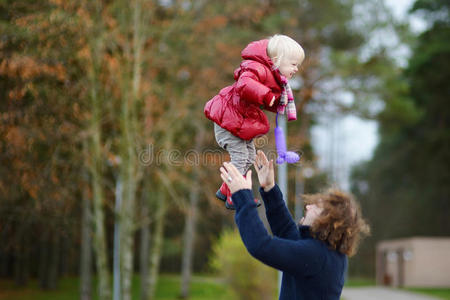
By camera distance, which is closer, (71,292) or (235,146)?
(235,146)

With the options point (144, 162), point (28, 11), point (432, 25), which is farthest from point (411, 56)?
point (28, 11)

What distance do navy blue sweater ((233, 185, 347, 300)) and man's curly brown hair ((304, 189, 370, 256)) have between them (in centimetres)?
5

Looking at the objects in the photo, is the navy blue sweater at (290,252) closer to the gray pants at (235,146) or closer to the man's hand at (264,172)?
the man's hand at (264,172)

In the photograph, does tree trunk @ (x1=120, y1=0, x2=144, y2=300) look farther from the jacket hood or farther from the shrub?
the jacket hood

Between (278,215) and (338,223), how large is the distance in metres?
0.41

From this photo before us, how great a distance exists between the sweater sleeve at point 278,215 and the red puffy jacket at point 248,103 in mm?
476

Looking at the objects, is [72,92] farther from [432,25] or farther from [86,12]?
[432,25]

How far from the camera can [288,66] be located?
2479 mm

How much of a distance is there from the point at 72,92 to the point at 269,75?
9.48 metres

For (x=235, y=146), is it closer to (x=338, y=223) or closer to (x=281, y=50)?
(x=281, y=50)

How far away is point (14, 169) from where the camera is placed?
377 inches

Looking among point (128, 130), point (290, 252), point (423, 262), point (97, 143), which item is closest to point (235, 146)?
point (290, 252)

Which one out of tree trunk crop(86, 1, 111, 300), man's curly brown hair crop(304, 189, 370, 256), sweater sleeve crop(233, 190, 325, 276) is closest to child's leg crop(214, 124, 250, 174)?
sweater sleeve crop(233, 190, 325, 276)

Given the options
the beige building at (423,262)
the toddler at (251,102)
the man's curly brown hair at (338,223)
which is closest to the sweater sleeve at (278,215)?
the man's curly brown hair at (338,223)
